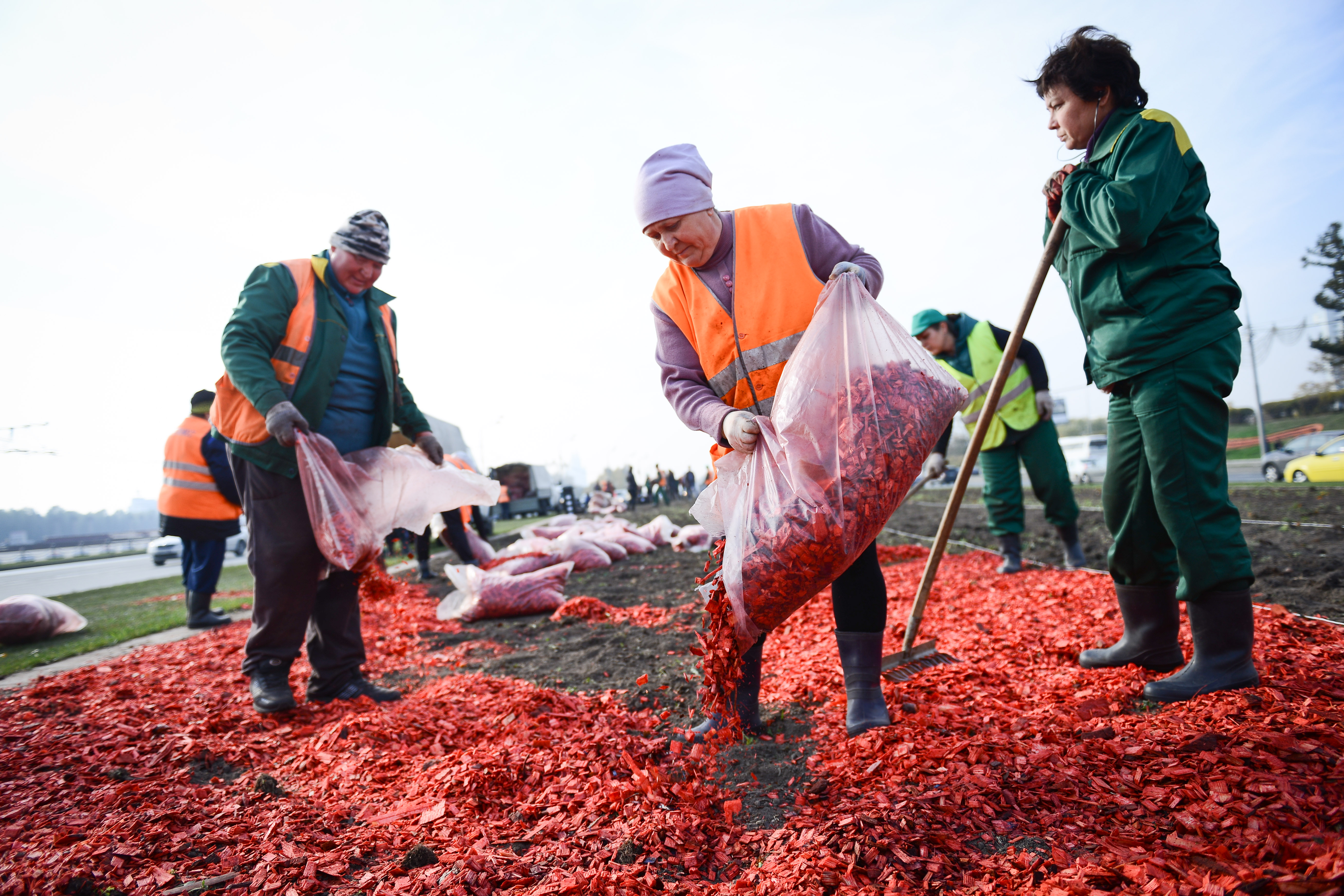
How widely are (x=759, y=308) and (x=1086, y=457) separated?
31.5m

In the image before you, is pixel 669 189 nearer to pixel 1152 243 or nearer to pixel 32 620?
pixel 1152 243

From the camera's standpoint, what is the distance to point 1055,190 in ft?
6.90

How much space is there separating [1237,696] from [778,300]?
1572 millimetres

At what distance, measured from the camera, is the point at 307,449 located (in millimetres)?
2459

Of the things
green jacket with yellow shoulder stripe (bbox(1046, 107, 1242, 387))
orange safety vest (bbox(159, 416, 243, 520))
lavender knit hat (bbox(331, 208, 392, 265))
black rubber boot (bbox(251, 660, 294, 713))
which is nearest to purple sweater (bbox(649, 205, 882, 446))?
green jacket with yellow shoulder stripe (bbox(1046, 107, 1242, 387))

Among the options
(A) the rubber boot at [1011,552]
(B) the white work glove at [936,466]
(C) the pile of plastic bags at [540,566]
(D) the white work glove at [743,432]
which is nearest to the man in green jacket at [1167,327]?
(D) the white work glove at [743,432]

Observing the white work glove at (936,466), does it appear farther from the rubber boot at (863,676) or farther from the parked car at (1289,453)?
the parked car at (1289,453)

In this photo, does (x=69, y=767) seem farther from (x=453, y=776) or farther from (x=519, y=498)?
(x=519, y=498)

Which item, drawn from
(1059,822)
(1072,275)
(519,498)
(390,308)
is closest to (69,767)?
(390,308)

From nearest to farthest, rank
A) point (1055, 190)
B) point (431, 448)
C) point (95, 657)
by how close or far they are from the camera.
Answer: point (1055, 190) → point (431, 448) → point (95, 657)

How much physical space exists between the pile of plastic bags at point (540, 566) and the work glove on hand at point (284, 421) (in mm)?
1631

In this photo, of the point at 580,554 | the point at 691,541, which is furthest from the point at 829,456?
the point at 691,541

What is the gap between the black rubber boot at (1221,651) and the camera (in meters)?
1.73

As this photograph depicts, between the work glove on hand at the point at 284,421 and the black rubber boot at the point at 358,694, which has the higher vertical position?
the work glove on hand at the point at 284,421
